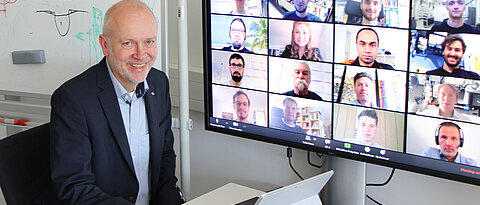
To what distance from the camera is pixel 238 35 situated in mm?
2385

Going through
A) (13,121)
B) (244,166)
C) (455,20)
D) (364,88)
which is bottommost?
(244,166)

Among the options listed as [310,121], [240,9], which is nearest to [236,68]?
[240,9]

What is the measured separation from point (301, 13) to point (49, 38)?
1.22 metres

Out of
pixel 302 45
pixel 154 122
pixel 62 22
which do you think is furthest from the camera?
pixel 62 22

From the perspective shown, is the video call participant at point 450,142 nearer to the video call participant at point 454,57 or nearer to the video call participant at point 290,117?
the video call participant at point 454,57

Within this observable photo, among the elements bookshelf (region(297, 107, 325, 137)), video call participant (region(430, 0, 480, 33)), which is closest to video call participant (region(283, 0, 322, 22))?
bookshelf (region(297, 107, 325, 137))

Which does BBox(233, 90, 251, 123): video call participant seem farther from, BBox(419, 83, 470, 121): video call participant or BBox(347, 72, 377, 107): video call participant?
BBox(419, 83, 470, 121): video call participant

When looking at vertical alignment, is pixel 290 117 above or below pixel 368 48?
below

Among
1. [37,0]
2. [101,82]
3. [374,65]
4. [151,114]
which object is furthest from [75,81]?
[374,65]

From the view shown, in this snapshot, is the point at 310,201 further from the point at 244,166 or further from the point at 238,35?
the point at 244,166

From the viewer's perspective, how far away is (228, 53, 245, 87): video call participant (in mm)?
2408

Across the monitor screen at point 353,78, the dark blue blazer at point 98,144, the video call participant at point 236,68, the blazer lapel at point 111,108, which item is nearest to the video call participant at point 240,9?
the monitor screen at point 353,78

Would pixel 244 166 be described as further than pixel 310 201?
Yes

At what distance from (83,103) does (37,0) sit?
0.88 metres
